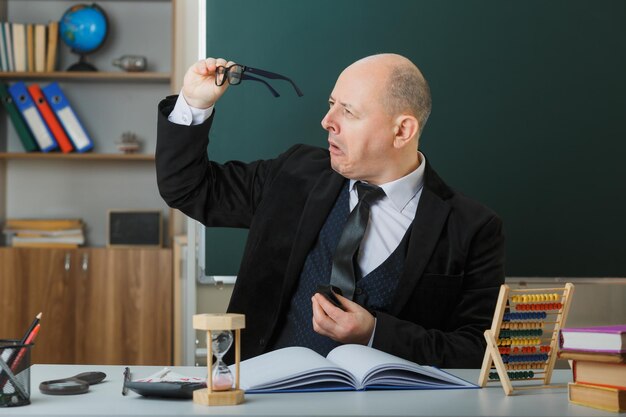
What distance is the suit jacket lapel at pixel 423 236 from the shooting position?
2.01 meters

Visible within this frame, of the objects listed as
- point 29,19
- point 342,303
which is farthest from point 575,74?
point 29,19

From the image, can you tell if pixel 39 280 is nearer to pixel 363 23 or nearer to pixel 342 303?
pixel 363 23

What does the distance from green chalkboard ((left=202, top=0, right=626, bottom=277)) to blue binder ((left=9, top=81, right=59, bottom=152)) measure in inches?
70.3

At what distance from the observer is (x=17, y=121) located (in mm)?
4328

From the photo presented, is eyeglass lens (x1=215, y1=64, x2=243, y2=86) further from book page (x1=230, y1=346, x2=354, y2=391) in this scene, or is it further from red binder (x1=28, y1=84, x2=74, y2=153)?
red binder (x1=28, y1=84, x2=74, y2=153)

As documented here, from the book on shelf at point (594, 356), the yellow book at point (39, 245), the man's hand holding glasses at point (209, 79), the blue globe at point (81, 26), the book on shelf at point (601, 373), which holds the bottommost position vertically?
the yellow book at point (39, 245)

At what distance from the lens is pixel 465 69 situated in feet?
9.68

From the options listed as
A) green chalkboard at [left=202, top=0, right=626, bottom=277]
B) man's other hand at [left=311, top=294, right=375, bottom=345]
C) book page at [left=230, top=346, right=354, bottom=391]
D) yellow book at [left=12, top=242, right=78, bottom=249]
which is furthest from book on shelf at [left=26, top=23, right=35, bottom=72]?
book page at [left=230, top=346, right=354, bottom=391]

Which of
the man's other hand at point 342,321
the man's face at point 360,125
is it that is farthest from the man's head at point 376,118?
the man's other hand at point 342,321

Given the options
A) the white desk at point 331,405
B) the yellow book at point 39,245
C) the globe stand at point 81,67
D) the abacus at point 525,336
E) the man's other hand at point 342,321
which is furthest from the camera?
the globe stand at point 81,67

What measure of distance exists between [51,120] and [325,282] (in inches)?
111

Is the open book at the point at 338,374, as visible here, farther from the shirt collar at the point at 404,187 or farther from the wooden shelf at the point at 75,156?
the wooden shelf at the point at 75,156

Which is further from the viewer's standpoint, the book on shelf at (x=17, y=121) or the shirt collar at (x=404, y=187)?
the book on shelf at (x=17, y=121)

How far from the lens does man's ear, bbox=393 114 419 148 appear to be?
7.07 ft
